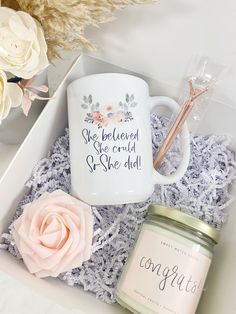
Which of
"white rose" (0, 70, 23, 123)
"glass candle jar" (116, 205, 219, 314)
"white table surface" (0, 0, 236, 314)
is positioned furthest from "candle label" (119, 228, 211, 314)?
"white rose" (0, 70, 23, 123)

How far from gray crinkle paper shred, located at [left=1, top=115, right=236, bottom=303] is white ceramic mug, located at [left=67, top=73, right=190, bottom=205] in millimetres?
82

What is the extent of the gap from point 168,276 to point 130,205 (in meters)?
0.16

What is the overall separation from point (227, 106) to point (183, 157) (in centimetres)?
11

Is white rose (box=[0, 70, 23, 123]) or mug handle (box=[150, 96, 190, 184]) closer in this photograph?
white rose (box=[0, 70, 23, 123])

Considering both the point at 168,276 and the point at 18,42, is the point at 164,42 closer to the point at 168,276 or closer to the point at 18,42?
the point at 18,42

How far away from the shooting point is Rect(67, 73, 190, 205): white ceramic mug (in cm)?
67

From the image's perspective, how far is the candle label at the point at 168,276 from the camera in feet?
2.08

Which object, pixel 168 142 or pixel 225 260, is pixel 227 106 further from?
pixel 225 260

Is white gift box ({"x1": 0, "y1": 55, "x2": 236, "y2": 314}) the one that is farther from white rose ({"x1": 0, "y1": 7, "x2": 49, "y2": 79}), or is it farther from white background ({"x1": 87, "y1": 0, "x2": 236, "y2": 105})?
white rose ({"x1": 0, "y1": 7, "x2": 49, "y2": 79})

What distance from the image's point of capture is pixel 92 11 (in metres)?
0.60

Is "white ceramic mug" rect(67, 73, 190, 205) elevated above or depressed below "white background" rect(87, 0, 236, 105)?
below

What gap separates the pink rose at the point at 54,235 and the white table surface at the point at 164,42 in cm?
5

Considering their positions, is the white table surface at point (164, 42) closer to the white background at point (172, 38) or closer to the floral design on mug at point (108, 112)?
the white background at point (172, 38)

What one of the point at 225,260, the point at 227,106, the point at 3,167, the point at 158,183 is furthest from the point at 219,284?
the point at 3,167
